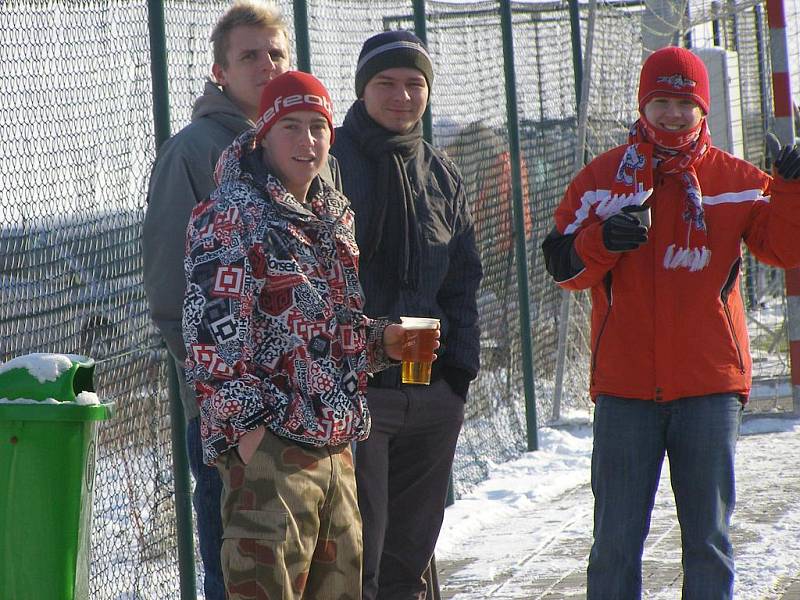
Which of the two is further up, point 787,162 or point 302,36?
point 302,36

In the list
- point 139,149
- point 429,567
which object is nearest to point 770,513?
point 429,567

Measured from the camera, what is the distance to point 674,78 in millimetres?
3643

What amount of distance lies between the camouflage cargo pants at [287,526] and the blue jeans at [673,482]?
0.85 meters

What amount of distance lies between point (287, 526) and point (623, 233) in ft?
4.10

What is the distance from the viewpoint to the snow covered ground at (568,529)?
4914 mm

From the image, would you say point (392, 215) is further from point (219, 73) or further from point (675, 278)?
point (675, 278)

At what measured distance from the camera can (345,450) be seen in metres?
3.32

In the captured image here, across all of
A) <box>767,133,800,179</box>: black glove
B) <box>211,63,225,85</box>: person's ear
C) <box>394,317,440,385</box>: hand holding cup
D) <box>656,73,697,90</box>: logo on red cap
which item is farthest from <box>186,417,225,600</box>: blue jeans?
<box>767,133,800,179</box>: black glove

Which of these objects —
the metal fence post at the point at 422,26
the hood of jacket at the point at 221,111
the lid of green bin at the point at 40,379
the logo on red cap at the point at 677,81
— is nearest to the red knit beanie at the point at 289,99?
the hood of jacket at the point at 221,111

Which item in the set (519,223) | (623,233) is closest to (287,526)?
(623,233)

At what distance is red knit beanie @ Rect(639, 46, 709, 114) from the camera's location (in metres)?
3.64

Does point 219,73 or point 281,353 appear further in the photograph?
point 219,73

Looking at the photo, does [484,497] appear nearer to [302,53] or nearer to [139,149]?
[302,53]

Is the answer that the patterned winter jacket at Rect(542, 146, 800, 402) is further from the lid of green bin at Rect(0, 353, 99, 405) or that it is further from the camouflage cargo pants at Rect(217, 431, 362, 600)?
the lid of green bin at Rect(0, 353, 99, 405)
